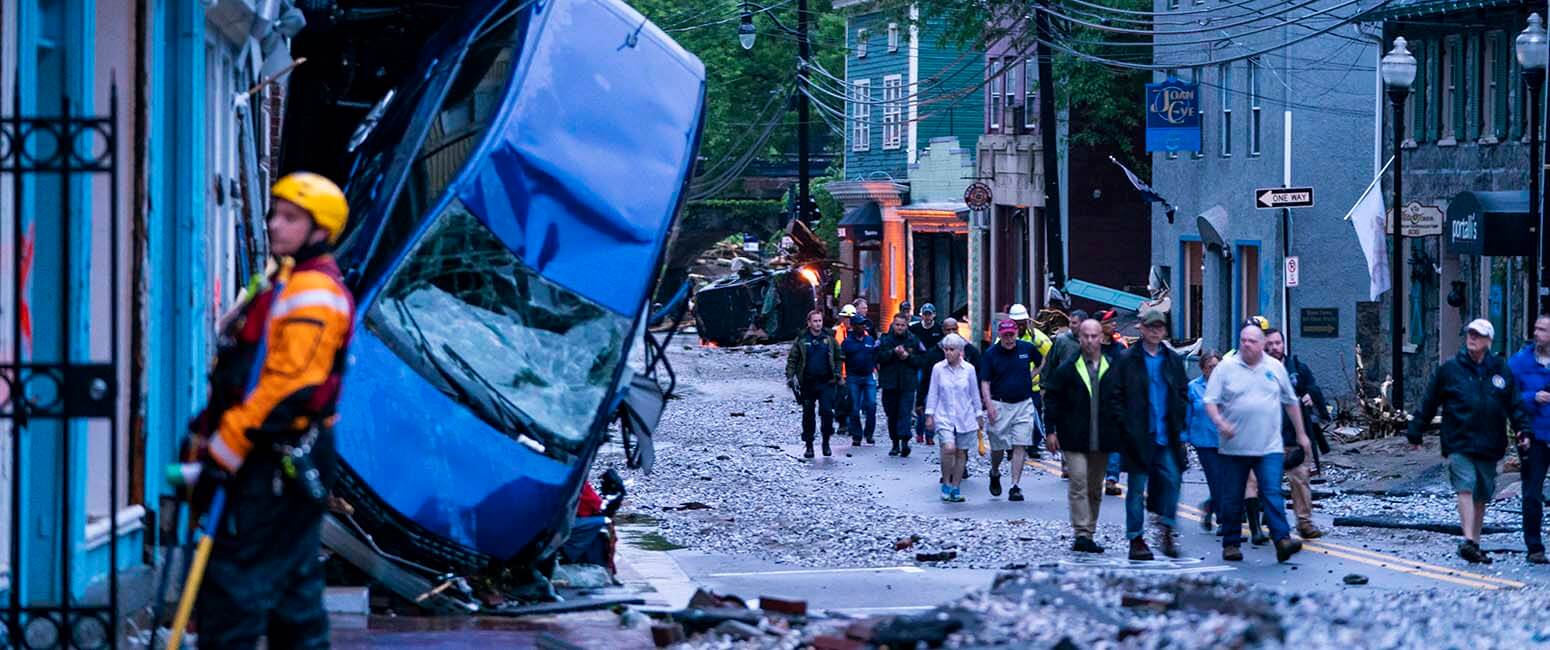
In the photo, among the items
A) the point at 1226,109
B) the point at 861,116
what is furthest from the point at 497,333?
the point at 861,116

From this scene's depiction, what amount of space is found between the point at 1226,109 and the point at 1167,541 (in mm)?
24105

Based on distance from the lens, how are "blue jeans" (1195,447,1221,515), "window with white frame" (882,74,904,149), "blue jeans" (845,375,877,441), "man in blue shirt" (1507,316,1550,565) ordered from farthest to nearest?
"window with white frame" (882,74,904,149), "blue jeans" (845,375,877,441), "blue jeans" (1195,447,1221,515), "man in blue shirt" (1507,316,1550,565)

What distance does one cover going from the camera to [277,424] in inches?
292

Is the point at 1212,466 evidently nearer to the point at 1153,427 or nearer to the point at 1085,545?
the point at 1153,427

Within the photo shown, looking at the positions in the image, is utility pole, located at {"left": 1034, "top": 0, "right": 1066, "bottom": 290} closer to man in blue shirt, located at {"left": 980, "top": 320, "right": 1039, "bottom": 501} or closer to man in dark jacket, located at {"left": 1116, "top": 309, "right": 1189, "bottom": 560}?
man in blue shirt, located at {"left": 980, "top": 320, "right": 1039, "bottom": 501}

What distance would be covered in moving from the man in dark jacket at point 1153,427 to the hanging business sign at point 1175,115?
71.6 feet

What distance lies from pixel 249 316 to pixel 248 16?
286 inches

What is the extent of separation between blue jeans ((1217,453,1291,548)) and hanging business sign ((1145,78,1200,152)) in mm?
22672

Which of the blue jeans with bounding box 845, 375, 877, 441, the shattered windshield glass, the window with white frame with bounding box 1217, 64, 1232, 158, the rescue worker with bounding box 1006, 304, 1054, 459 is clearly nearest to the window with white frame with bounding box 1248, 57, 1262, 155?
the window with white frame with bounding box 1217, 64, 1232, 158

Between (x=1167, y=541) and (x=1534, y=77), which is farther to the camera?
(x=1534, y=77)

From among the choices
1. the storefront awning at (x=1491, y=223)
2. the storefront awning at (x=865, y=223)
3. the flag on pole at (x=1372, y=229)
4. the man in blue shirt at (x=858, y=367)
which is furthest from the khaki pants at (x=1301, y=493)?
the storefront awning at (x=865, y=223)

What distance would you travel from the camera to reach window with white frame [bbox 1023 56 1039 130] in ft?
155

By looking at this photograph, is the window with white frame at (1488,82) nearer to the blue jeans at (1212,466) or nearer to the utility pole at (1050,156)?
the utility pole at (1050,156)

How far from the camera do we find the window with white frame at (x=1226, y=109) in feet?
131
